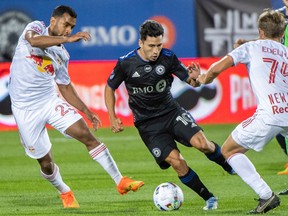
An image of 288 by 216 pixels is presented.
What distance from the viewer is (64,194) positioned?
33.8 feet

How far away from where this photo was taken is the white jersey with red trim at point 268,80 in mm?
8969

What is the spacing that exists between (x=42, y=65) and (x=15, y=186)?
8.45ft

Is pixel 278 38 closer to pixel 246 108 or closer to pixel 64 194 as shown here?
pixel 64 194

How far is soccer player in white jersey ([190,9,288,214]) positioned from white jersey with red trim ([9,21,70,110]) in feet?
6.74

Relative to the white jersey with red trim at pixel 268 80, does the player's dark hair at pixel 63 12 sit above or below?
above

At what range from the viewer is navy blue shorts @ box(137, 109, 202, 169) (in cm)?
977

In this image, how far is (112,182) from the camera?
12.5 metres

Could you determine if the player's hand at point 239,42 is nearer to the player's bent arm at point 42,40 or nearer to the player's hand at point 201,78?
the player's hand at point 201,78

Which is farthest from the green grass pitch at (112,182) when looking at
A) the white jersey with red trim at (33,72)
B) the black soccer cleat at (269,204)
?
the white jersey with red trim at (33,72)

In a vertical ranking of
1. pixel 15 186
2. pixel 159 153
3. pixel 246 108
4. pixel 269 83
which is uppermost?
pixel 269 83

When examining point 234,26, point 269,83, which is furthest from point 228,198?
point 234,26

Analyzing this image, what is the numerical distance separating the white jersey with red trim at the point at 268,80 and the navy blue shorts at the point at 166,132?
1019mm

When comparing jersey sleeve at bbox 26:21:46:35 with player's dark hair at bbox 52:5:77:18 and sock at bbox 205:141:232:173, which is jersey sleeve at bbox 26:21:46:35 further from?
sock at bbox 205:141:232:173

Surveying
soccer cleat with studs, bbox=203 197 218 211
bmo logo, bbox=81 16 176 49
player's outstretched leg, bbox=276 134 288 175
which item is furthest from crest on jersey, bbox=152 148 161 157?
bmo logo, bbox=81 16 176 49
